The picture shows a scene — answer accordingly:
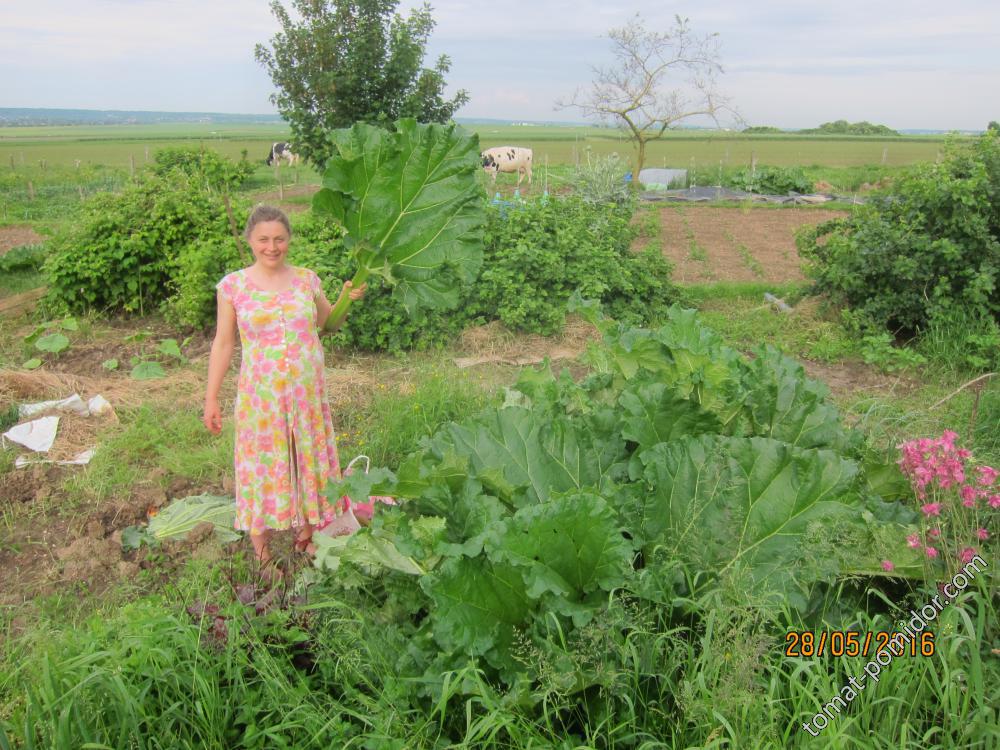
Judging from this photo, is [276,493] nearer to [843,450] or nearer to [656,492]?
[656,492]

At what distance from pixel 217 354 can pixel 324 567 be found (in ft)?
3.58

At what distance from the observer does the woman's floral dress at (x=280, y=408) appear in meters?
3.35

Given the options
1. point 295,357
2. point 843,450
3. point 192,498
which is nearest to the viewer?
point 843,450

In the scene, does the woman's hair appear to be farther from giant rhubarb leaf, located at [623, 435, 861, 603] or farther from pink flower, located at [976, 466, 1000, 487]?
pink flower, located at [976, 466, 1000, 487]

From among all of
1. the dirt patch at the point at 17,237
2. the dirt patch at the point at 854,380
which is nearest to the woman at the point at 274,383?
the dirt patch at the point at 854,380

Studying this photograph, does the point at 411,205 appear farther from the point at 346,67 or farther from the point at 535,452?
the point at 346,67

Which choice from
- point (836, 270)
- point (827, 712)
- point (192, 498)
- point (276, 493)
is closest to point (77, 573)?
point (192, 498)

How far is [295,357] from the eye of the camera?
134 inches

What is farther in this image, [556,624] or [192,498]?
[192,498]

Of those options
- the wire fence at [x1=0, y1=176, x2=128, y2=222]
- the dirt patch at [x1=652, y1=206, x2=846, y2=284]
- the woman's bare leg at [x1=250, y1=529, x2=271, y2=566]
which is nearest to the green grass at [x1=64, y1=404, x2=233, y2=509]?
the woman's bare leg at [x1=250, y1=529, x2=271, y2=566]

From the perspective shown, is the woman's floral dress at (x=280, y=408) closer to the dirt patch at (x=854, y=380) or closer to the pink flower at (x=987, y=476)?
the pink flower at (x=987, y=476)

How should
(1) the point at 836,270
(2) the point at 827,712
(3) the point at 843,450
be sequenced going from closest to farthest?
(2) the point at 827,712, (3) the point at 843,450, (1) the point at 836,270

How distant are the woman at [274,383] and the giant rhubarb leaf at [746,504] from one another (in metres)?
1.63
